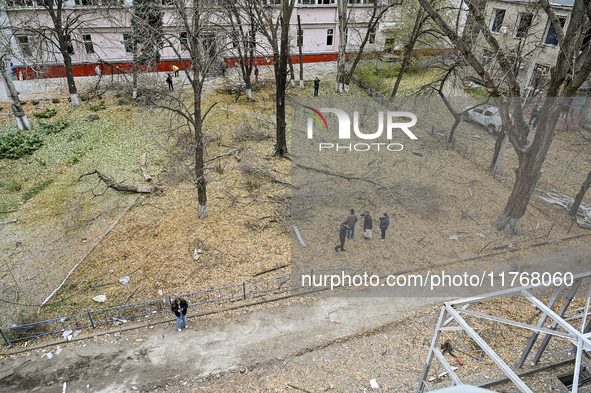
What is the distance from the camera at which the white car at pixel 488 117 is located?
2225 cm

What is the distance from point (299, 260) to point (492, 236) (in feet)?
25.2

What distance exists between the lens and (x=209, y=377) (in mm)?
8930

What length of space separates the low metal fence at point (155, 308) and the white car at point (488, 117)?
17038 mm

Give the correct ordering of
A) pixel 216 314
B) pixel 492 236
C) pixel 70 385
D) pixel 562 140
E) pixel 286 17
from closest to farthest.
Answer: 1. pixel 70 385
2. pixel 216 314
3. pixel 492 236
4. pixel 286 17
5. pixel 562 140

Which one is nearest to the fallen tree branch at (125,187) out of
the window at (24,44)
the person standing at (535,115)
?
the window at (24,44)

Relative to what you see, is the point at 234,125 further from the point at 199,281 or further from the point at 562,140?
the point at 562,140

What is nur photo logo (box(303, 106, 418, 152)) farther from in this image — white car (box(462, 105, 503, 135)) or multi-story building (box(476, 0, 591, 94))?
multi-story building (box(476, 0, 591, 94))

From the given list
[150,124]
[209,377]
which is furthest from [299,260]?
[150,124]

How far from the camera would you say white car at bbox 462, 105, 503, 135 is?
22.2m

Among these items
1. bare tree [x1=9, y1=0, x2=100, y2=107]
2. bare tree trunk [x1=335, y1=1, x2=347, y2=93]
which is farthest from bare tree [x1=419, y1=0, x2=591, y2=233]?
bare tree [x1=9, y1=0, x2=100, y2=107]

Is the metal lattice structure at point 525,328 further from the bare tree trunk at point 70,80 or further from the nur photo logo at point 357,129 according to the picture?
the bare tree trunk at point 70,80

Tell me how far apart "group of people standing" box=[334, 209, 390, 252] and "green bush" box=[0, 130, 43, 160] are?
57.9 ft

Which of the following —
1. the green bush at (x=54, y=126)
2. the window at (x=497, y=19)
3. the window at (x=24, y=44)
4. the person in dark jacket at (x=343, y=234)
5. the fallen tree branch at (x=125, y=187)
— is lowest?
the person in dark jacket at (x=343, y=234)

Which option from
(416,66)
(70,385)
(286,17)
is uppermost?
(286,17)
